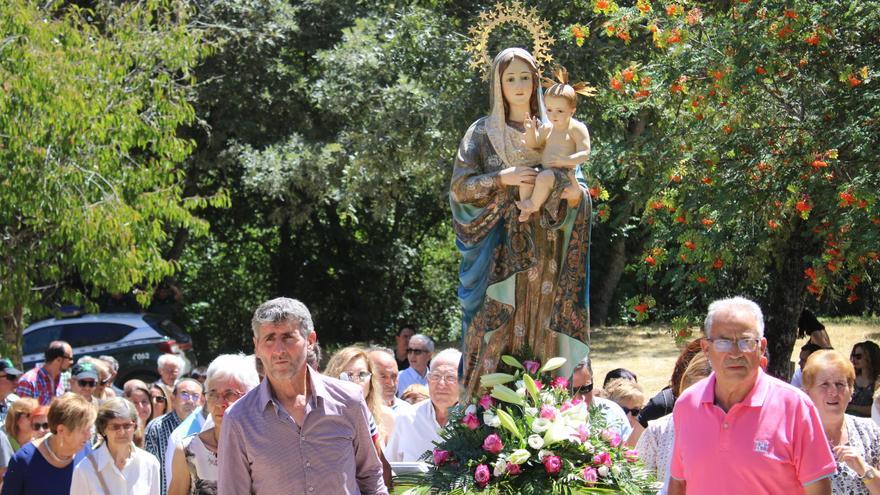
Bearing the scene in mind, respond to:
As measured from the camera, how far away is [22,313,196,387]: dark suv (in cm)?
2067

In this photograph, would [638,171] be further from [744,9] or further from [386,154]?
[386,154]

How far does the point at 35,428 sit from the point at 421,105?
1063 cm

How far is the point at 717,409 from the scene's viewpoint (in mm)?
5176

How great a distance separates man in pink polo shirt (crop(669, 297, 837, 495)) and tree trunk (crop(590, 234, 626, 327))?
20.3 metres

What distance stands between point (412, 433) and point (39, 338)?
14635 mm

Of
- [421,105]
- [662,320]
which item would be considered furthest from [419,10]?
[662,320]

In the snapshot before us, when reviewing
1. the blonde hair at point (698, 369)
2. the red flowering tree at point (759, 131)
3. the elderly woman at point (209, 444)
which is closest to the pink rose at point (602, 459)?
the blonde hair at point (698, 369)

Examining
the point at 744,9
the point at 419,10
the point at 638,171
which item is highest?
the point at 419,10

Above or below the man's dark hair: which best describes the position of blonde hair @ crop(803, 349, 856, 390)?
above

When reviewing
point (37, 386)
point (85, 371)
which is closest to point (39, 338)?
point (37, 386)

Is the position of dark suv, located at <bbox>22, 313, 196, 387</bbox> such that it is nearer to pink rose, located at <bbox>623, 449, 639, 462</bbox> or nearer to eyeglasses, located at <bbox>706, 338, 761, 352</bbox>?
pink rose, located at <bbox>623, 449, 639, 462</bbox>

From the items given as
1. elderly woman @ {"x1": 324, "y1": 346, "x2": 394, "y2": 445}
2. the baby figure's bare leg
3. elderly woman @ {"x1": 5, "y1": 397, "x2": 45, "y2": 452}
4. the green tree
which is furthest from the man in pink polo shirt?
the green tree

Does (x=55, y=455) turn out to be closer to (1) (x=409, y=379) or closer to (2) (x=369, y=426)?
(2) (x=369, y=426)

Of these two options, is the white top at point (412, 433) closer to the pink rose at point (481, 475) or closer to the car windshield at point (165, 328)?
the pink rose at point (481, 475)
